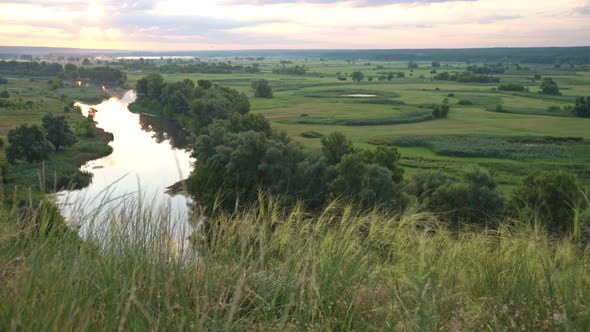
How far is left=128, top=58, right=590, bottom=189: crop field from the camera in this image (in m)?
39.1

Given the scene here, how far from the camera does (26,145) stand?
36500mm

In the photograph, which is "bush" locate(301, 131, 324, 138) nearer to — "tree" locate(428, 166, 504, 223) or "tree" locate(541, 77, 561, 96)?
"tree" locate(428, 166, 504, 223)

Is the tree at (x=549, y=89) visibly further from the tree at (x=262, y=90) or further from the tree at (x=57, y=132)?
the tree at (x=57, y=132)

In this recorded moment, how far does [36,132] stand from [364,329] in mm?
38567

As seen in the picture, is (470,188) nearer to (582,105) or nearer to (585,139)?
(585,139)

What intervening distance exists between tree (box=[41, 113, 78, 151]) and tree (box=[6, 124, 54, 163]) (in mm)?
3596

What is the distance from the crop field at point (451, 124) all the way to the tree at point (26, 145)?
2034cm

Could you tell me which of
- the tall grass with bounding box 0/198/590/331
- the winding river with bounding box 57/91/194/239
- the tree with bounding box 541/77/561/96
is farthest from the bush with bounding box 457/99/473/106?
the tall grass with bounding box 0/198/590/331

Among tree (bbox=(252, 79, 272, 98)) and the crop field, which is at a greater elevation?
tree (bbox=(252, 79, 272, 98))

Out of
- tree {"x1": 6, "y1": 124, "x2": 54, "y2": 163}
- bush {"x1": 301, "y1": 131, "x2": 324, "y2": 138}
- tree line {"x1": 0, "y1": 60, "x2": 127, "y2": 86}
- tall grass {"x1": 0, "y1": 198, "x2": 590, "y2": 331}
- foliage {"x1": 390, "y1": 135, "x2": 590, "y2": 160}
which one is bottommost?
foliage {"x1": 390, "y1": 135, "x2": 590, "y2": 160}

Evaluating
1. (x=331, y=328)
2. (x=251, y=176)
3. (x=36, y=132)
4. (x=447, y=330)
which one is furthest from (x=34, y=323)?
(x=36, y=132)

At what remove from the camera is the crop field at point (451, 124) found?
39.1m

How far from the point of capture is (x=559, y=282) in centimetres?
359

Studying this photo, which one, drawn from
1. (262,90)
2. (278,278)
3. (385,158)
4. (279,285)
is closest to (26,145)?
(385,158)
